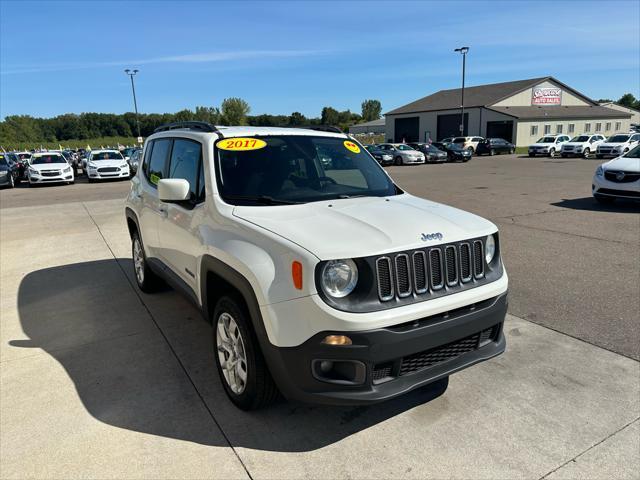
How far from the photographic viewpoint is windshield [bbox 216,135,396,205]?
3.47 meters

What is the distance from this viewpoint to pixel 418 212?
3.21 m

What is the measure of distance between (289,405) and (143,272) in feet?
Result: 9.80

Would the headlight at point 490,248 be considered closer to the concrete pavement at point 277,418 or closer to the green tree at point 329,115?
the concrete pavement at point 277,418

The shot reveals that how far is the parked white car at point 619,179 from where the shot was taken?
10.6m

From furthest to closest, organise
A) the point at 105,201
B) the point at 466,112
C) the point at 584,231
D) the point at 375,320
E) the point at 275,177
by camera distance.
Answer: the point at 466,112 < the point at 105,201 < the point at 584,231 < the point at 275,177 < the point at 375,320

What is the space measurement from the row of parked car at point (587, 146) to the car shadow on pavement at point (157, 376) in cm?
3373

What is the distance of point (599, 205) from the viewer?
11.8 meters

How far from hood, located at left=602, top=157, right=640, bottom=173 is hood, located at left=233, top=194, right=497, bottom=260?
373 inches

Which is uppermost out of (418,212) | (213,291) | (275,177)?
(275,177)

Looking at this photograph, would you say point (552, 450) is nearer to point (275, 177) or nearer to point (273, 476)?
point (273, 476)

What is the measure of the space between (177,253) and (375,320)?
7.31ft

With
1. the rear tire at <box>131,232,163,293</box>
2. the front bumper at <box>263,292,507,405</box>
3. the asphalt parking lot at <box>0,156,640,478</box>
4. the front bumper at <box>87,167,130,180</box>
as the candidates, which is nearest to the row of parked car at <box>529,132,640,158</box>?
the front bumper at <box>87,167,130,180</box>

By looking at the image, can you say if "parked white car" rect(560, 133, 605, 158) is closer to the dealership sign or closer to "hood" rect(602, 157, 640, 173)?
the dealership sign

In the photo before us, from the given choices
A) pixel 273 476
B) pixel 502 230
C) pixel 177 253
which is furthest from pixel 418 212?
pixel 502 230
